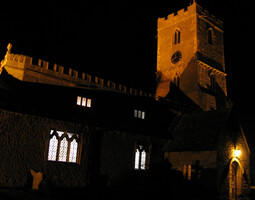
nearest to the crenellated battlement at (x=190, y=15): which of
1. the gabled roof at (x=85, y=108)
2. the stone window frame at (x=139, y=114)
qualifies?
the gabled roof at (x=85, y=108)

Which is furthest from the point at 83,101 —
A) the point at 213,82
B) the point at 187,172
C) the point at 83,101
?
the point at 213,82

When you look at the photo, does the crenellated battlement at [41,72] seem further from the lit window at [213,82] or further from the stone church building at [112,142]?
the lit window at [213,82]

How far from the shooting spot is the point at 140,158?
2120 centimetres

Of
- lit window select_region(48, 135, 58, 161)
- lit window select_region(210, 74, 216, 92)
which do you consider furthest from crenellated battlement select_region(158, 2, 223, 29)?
lit window select_region(48, 135, 58, 161)

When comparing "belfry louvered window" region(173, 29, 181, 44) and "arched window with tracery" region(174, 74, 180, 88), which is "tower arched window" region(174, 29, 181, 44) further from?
"arched window with tracery" region(174, 74, 180, 88)

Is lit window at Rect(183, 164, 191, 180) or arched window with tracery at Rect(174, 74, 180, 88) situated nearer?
lit window at Rect(183, 164, 191, 180)

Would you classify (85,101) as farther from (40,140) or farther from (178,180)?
(178,180)

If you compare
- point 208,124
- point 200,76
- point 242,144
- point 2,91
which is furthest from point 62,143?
point 200,76

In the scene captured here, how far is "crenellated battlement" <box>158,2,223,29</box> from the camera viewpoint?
46.9 metres

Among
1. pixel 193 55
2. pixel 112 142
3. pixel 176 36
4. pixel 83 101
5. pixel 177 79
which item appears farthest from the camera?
pixel 176 36

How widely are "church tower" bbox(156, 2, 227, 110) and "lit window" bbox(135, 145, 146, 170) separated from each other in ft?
69.9

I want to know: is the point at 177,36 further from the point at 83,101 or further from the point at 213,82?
the point at 83,101

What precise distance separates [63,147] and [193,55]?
103ft

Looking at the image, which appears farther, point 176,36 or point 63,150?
point 176,36
